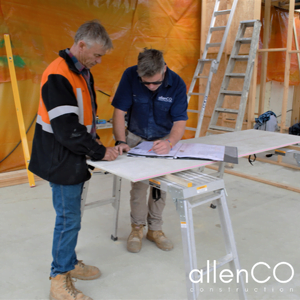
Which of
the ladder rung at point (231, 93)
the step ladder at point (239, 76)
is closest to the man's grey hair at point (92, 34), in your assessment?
the step ladder at point (239, 76)

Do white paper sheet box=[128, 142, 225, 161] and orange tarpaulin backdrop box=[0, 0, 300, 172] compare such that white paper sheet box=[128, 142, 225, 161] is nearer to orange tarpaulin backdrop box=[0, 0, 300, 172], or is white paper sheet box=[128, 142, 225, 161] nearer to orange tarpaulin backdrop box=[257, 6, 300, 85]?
orange tarpaulin backdrop box=[0, 0, 300, 172]

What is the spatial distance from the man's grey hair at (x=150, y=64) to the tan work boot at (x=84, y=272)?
123 centimetres

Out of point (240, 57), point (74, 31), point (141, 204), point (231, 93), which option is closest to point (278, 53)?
point (240, 57)

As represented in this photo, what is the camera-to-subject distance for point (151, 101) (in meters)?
2.09

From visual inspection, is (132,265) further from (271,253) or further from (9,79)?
(9,79)

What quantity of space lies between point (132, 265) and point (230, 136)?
116 centimetres

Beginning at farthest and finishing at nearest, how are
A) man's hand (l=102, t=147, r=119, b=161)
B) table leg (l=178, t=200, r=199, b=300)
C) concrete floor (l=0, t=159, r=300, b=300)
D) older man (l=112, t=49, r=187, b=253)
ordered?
older man (l=112, t=49, r=187, b=253)
concrete floor (l=0, t=159, r=300, b=300)
man's hand (l=102, t=147, r=119, b=161)
table leg (l=178, t=200, r=199, b=300)

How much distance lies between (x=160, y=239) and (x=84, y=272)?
24.5 inches

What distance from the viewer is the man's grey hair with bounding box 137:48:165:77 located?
177 cm

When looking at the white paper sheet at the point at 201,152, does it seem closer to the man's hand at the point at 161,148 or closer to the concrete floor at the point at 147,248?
the man's hand at the point at 161,148

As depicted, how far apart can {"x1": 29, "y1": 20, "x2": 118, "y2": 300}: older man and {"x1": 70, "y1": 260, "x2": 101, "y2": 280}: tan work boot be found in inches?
7.8

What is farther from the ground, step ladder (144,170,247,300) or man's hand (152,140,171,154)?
man's hand (152,140,171,154)

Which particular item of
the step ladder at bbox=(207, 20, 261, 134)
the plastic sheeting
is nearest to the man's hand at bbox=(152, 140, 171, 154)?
the step ladder at bbox=(207, 20, 261, 134)

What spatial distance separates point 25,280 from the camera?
1.93m
